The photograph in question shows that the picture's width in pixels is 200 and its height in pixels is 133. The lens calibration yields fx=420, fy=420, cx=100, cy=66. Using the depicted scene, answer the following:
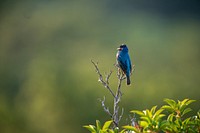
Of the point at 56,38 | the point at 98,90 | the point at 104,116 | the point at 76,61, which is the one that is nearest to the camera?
the point at 104,116

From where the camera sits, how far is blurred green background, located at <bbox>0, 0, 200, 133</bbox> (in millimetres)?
11688

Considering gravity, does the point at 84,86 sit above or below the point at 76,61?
below

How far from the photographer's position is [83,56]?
13289 mm

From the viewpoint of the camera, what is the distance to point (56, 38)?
14.1 meters

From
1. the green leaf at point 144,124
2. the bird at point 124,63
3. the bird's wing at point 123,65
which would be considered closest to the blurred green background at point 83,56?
the bird at point 124,63

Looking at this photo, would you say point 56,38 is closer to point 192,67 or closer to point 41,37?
point 41,37

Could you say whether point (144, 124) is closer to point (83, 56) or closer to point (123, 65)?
point (123, 65)

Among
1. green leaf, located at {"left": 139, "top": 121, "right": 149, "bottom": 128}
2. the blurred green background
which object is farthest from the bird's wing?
the blurred green background

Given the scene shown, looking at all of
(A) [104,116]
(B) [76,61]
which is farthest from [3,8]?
(A) [104,116]

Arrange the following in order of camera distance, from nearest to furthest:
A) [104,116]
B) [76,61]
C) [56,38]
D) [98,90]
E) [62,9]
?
[104,116] → [98,90] → [76,61] → [56,38] → [62,9]

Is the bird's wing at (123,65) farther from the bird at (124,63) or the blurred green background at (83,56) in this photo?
the blurred green background at (83,56)

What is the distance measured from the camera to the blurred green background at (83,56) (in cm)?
1169

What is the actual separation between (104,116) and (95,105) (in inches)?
25.6

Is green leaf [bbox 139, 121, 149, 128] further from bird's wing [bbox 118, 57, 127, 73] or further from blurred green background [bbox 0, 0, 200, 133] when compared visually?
blurred green background [bbox 0, 0, 200, 133]
